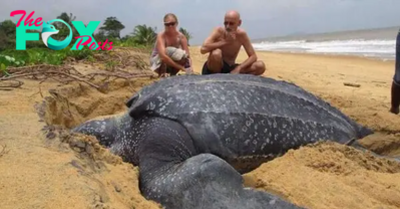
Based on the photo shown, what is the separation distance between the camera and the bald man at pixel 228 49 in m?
3.61

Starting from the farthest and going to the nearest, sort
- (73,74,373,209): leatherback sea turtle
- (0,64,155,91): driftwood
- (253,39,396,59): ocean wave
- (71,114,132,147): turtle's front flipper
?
(253,39,396,59): ocean wave → (0,64,155,91): driftwood → (71,114,132,147): turtle's front flipper → (73,74,373,209): leatherback sea turtle

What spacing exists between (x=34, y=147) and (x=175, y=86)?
2.58ft

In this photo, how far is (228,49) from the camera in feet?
12.4

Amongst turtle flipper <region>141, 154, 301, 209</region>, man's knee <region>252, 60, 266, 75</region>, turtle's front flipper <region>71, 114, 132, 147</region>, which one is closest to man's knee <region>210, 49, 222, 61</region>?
man's knee <region>252, 60, 266, 75</region>

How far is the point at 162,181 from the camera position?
1739mm

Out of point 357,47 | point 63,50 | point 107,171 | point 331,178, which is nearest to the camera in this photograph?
point 107,171

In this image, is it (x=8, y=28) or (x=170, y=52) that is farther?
(x=8, y=28)

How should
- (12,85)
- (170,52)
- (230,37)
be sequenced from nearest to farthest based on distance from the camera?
1. (12,85)
2. (230,37)
3. (170,52)

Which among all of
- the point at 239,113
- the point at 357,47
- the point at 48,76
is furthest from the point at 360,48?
the point at 239,113

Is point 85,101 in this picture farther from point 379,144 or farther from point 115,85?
point 379,144

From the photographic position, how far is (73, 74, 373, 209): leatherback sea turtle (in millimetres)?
1662

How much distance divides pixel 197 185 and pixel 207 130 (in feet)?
1.62

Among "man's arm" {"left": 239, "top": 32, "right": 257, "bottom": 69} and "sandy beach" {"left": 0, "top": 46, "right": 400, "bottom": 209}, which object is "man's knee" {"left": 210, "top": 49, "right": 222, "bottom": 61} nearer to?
"man's arm" {"left": 239, "top": 32, "right": 257, "bottom": 69}

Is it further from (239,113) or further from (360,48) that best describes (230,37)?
(360,48)
